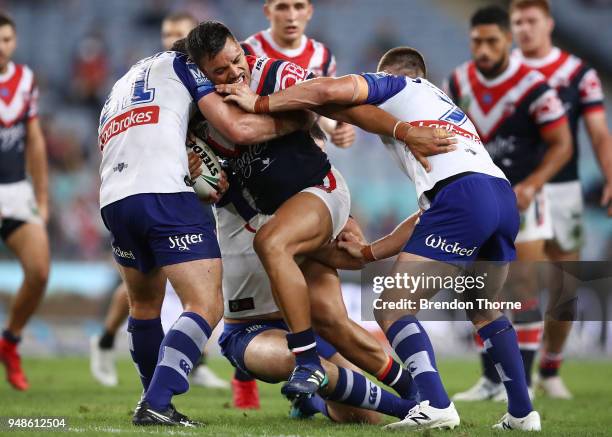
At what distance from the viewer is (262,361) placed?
215 inches

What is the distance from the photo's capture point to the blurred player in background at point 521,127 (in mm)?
7828

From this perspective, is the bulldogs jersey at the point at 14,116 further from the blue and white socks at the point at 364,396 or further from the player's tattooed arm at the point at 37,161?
the blue and white socks at the point at 364,396

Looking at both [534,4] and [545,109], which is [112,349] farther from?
[534,4]

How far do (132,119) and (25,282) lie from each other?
3.52 meters

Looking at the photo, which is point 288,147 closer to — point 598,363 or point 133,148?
point 133,148

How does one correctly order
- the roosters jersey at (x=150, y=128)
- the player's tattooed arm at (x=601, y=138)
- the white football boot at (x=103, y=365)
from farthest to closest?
the white football boot at (x=103, y=365)
the player's tattooed arm at (x=601, y=138)
the roosters jersey at (x=150, y=128)

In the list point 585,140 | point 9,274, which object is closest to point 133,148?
point 9,274

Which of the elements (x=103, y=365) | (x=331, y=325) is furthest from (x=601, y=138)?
(x=103, y=365)

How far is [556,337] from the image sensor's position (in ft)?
27.1

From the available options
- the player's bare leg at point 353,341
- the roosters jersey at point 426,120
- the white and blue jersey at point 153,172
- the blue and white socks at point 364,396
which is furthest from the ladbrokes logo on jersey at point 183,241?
the roosters jersey at point 426,120

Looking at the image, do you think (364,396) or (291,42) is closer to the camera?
(364,396)

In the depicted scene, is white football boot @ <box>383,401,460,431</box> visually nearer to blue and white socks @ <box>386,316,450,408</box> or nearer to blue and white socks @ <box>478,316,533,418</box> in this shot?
blue and white socks @ <box>386,316,450,408</box>

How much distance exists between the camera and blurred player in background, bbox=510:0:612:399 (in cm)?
857

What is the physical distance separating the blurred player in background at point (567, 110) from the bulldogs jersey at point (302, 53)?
5.87 feet
